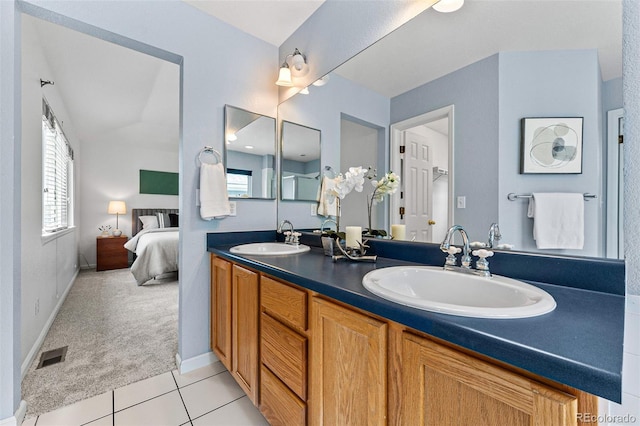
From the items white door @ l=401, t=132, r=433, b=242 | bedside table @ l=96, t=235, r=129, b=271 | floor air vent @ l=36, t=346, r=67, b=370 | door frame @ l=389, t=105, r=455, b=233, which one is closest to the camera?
door frame @ l=389, t=105, r=455, b=233

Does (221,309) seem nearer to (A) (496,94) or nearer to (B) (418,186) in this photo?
(B) (418,186)

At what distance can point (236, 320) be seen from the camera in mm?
1526

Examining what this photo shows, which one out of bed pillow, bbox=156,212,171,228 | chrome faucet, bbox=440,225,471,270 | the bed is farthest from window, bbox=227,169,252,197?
bed pillow, bbox=156,212,171,228

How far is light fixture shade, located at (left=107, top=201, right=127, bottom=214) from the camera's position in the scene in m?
5.02

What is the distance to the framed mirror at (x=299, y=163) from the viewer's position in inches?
80.2

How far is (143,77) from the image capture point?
122 inches

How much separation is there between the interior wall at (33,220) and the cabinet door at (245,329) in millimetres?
1475

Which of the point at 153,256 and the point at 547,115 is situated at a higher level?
the point at 547,115

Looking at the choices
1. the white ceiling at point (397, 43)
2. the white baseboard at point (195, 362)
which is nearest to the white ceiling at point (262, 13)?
the white ceiling at point (397, 43)

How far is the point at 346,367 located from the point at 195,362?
1.47m

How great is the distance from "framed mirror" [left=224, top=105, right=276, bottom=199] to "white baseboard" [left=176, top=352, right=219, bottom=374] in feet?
3.77

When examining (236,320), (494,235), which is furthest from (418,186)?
(236,320)

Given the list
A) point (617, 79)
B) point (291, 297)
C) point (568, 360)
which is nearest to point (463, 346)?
point (568, 360)

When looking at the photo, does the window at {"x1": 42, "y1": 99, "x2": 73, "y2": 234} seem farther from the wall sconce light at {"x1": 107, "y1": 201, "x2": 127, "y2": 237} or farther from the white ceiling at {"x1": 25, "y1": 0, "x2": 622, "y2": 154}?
the wall sconce light at {"x1": 107, "y1": 201, "x2": 127, "y2": 237}
